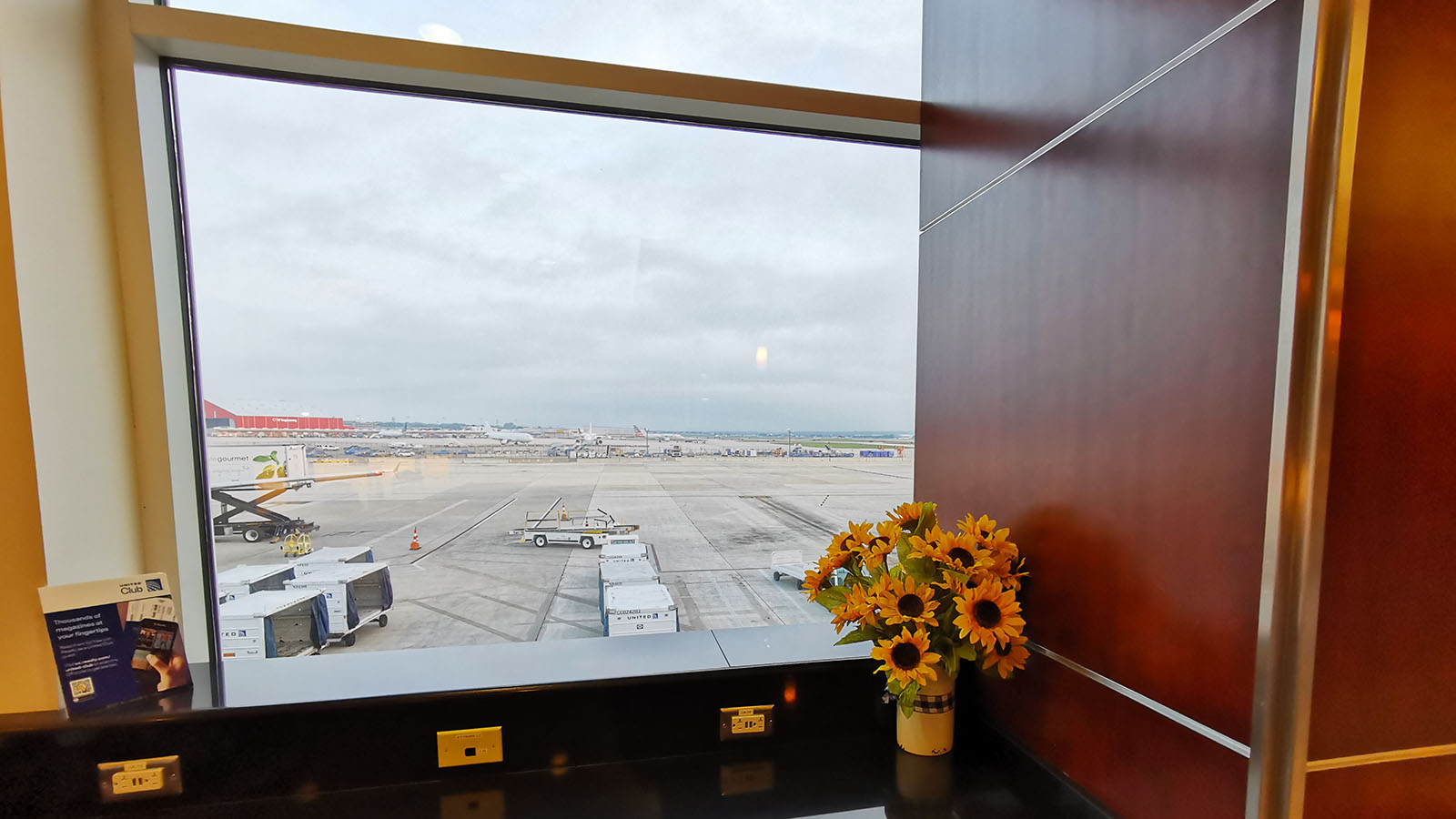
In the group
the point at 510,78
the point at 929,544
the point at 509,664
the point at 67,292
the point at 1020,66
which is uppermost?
the point at 510,78

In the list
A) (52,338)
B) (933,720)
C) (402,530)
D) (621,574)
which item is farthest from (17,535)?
(933,720)

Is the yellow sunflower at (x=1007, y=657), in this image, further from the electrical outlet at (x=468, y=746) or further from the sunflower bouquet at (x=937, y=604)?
the electrical outlet at (x=468, y=746)

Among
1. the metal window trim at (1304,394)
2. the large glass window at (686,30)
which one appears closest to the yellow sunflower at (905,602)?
the metal window trim at (1304,394)

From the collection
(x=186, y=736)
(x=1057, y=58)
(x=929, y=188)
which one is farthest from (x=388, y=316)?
(x=1057, y=58)

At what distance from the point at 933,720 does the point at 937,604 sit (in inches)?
12.6

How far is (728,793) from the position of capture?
1176 mm

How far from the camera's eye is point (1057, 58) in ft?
3.48

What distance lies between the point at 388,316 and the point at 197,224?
1.52 ft

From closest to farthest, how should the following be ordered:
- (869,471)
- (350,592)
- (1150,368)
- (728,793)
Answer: (1150,368) < (728,793) < (350,592) < (869,471)

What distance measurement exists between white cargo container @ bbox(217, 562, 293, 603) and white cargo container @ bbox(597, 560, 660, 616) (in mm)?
785

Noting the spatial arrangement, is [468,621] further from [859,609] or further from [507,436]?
[859,609]

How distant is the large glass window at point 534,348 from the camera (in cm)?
144

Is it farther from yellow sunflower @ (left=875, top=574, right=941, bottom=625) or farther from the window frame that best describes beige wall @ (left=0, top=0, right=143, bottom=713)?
yellow sunflower @ (left=875, top=574, right=941, bottom=625)

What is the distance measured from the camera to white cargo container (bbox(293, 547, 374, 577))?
1497 millimetres
